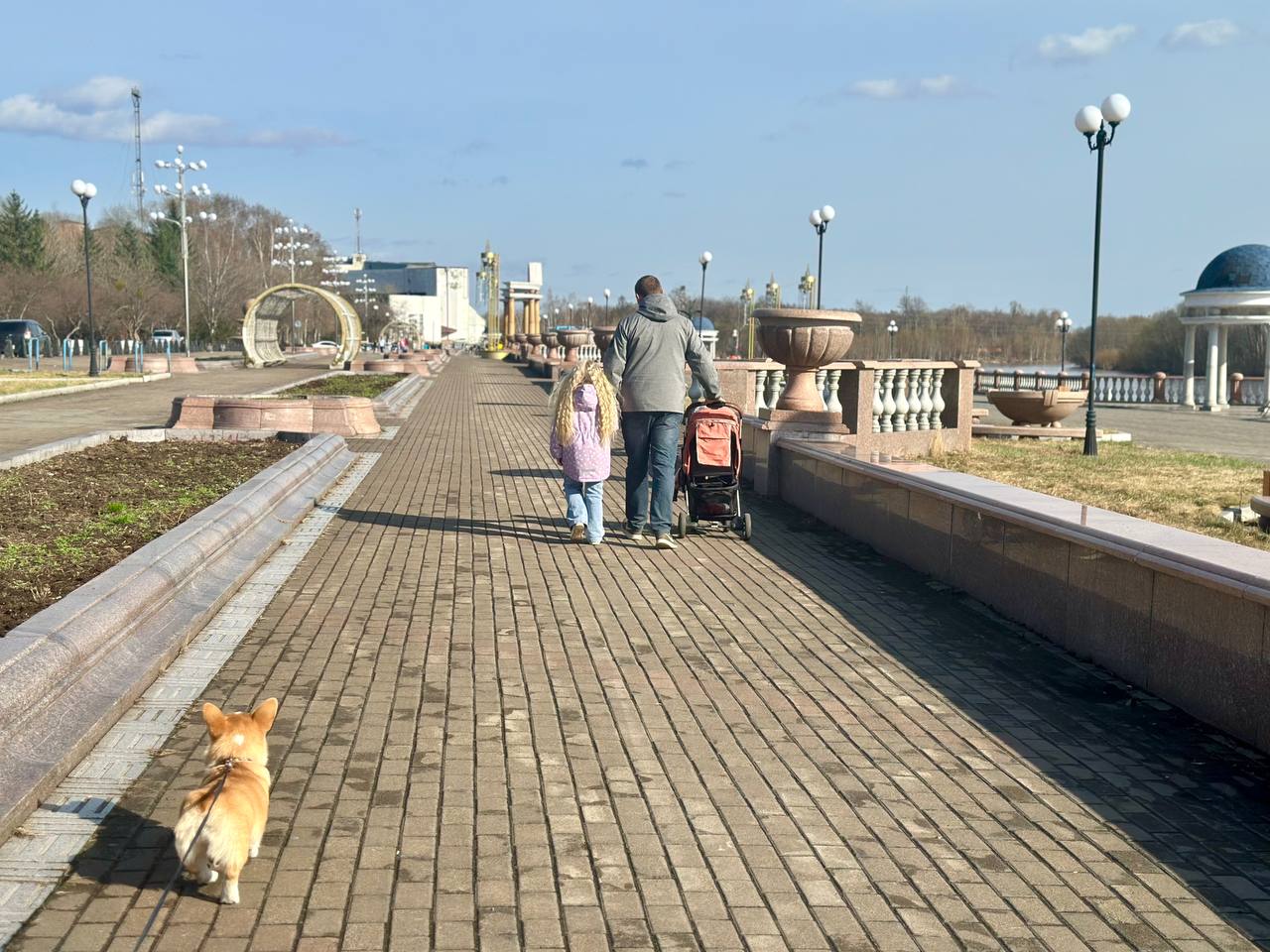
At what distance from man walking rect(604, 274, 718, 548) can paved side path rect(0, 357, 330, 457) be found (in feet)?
23.9

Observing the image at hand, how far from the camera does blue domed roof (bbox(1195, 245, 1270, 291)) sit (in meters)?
41.4

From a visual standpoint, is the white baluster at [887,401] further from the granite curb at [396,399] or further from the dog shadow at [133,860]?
the dog shadow at [133,860]

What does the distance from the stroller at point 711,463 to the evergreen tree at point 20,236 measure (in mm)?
86362

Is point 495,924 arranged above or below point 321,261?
below

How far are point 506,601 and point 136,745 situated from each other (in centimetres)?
303

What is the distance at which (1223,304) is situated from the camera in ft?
138

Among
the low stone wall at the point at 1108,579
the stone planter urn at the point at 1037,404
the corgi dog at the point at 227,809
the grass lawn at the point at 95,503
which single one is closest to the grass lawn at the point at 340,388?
the grass lawn at the point at 95,503

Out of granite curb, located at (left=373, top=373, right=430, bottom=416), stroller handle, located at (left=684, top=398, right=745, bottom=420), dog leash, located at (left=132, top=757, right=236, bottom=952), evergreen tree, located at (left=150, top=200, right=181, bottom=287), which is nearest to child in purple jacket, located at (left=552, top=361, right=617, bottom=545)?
stroller handle, located at (left=684, top=398, right=745, bottom=420)

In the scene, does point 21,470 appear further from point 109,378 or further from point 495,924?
point 109,378

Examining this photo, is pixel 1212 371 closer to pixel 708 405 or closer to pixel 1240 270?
pixel 1240 270

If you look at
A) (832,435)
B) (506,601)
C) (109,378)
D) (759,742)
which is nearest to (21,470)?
(506,601)

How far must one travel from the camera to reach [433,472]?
588 inches

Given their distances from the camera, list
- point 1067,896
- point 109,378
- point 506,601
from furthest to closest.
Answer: point 109,378 < point 506,601 < point 1067,896

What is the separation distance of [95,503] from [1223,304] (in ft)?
130
